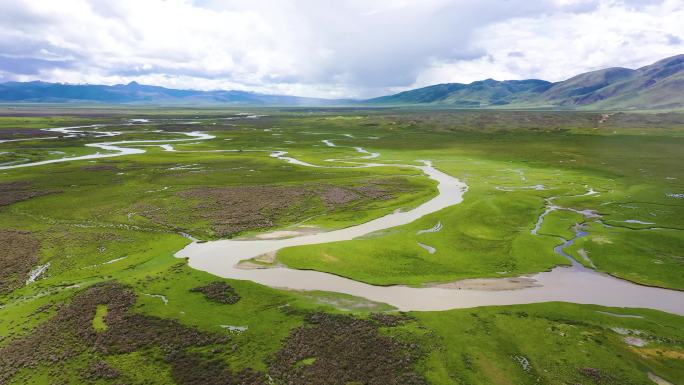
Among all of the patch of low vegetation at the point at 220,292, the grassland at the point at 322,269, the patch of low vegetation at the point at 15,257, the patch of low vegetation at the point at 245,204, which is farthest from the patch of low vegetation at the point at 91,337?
the patch of low vegetation at the point at 245,204

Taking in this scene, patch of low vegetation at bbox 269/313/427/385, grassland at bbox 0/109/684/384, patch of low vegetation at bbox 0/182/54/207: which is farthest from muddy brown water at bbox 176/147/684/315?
patch of low vegetation at bbox 0/182/54/207

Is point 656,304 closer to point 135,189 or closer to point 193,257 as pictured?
point 193,257

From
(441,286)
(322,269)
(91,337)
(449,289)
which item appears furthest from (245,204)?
(449,289)

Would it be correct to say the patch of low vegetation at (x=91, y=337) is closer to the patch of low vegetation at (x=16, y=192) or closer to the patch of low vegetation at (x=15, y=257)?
the patch of low vegetation at (x=15, y=257)

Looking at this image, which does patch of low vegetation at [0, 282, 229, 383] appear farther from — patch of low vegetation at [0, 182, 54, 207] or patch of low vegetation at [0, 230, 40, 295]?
patch of low vegetation at [0, 182, 54, 207]

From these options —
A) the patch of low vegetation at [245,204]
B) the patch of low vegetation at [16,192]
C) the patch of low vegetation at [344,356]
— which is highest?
the patch of low vegetation at [344,356]
